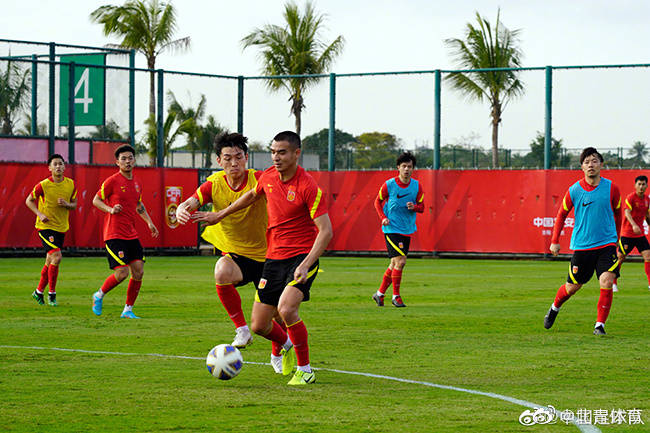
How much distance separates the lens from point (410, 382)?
9031 millimetres

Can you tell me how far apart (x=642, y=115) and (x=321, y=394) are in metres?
24.7

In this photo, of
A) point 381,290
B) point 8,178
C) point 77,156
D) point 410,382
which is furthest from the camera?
point 77,156

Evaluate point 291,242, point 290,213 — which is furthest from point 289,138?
point 291,242

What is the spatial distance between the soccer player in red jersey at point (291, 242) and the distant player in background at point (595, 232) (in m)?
4.58

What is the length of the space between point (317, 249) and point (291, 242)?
20.8 inches

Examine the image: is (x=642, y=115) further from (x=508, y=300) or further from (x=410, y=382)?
(x=410, y=382)

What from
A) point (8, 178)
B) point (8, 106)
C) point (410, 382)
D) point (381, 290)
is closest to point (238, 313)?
point (410, 382)

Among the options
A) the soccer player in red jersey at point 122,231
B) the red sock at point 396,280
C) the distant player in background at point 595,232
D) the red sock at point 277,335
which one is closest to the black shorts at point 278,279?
the red sock at point 277,335

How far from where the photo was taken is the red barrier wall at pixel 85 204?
3019 cm

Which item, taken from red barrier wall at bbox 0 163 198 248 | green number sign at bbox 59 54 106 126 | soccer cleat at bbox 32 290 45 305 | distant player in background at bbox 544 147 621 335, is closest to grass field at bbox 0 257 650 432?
soccer cleat at bbox 32 290 45 305

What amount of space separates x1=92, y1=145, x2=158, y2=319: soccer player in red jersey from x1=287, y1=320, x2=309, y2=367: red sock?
19.3ft

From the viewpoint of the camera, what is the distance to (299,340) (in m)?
8.96

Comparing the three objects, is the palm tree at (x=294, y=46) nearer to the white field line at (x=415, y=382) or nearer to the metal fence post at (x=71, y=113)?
the metal fence post at (x=71, y=113)

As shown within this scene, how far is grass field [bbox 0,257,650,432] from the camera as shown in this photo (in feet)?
24.5
